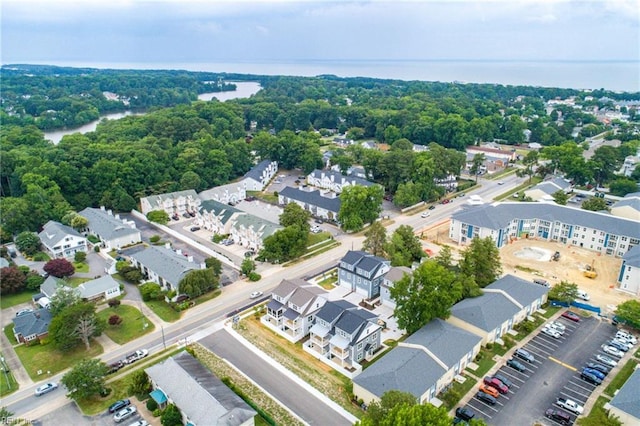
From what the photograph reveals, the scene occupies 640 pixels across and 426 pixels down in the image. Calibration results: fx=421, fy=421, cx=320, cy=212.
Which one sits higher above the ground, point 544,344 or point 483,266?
point 483,266

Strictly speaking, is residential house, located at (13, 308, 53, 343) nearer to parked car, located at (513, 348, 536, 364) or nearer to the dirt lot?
parked car, located at (513, 348, 536, 364)

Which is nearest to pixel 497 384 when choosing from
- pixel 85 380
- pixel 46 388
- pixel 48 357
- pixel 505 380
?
pixel 505 380

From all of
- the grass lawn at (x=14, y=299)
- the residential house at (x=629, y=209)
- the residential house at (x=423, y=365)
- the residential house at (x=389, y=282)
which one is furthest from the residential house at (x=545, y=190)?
the grass lawn at (x=14, y=299)

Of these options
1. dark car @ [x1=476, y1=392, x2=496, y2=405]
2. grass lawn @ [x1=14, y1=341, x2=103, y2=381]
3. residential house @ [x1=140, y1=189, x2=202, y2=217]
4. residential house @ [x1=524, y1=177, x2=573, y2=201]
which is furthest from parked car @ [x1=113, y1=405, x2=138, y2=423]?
residential house @ [x1=524, y1=177, x2=573, y2=201]

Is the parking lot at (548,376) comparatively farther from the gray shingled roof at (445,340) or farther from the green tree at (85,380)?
the green tree at (85,380)

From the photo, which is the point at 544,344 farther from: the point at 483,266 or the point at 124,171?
the point at 124,171

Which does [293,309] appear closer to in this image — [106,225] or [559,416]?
[559,416]

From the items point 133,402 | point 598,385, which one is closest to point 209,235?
point 133,402
